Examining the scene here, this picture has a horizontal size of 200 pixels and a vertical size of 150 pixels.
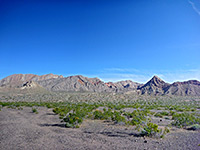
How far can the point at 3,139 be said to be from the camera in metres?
9.73

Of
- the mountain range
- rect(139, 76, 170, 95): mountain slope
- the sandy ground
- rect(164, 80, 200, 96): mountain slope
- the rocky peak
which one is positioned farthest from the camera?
the rocky peak

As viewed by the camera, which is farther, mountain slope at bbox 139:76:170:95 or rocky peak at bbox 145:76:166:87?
rocky peak at bbox 145:76:166:87

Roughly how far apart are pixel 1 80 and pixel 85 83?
76083 millimetres

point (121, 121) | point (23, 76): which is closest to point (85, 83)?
point (23, 76)

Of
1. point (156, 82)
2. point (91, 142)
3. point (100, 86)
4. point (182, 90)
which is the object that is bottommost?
point (91, 142)

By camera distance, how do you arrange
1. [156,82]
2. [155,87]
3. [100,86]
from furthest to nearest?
[100,86]
[156,82]
[155,87]

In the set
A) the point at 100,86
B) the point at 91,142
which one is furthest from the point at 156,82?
the point at 91,142

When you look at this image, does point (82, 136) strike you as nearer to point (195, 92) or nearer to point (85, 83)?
point (195, 92)

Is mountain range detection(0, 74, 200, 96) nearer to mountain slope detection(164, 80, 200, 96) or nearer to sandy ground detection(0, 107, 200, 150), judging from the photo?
mountain slope detection(164, 80, 200, 96)

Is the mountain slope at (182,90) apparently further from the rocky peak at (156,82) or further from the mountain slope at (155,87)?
the rocky peak at (156,82)

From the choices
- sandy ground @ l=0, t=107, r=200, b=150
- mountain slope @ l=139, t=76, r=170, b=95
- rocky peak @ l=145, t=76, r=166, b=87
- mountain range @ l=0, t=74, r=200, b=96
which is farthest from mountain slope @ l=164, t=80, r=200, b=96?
sandy ground @ l=0, t=107, r=200, b=150

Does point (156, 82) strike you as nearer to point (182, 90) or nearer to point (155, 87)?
point (155, 87)

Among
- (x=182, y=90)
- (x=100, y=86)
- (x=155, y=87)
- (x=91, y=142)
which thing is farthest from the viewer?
(x=100, y=86)

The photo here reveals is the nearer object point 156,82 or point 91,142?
point 91,142
